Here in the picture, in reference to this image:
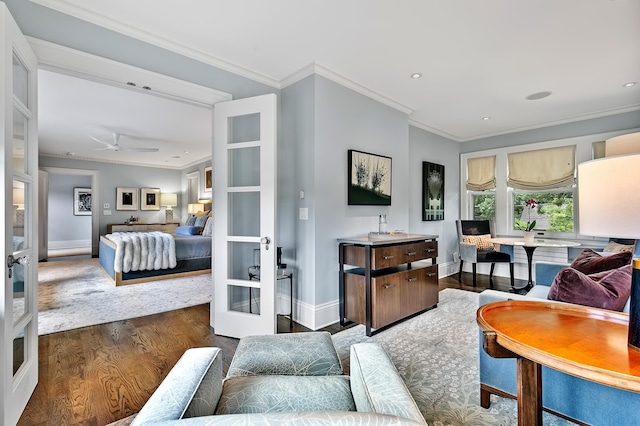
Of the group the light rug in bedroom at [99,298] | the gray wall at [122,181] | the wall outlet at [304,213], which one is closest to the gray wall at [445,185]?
the wall outlet at [304,213]

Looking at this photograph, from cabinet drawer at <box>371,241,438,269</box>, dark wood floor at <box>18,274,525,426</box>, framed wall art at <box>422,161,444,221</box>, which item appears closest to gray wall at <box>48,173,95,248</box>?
A: dark wood floor at <box>18,274,525,426</box>

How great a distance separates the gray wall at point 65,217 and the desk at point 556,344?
36.4 ft

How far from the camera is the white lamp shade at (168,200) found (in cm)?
884

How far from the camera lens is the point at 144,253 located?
4836mm

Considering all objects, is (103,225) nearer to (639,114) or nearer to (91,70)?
(91,70)

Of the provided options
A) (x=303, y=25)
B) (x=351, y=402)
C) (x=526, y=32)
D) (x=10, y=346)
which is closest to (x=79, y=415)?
(x=10, y=346)

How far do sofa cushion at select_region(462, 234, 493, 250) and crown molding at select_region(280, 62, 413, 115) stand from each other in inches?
100

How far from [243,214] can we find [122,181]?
713cm

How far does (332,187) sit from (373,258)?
0.86 metres

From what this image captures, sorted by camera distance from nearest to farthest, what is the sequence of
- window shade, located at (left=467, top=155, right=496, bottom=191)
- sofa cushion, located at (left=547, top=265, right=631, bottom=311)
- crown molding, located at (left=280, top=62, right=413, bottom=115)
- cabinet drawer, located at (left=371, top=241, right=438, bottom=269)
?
1. sofa cushion, located at (left=547, top=265, right=631, bottom=311)
2. cabinet drawer, located at (left=371, top=241, right=438, bottom=269)
3. crown molding, located at (left=280, top=62, right=413, bottom=115)
4. window shade, located at (left=467, top=155, right=496, bottom=191)

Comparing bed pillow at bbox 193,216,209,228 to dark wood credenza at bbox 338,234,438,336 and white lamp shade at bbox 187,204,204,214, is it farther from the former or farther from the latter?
dark wood credenza at bbox 338,234,438,336

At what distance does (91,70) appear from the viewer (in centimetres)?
218

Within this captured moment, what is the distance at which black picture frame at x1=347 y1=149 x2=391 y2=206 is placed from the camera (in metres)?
3.31

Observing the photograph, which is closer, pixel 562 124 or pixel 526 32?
pixel 526 32
